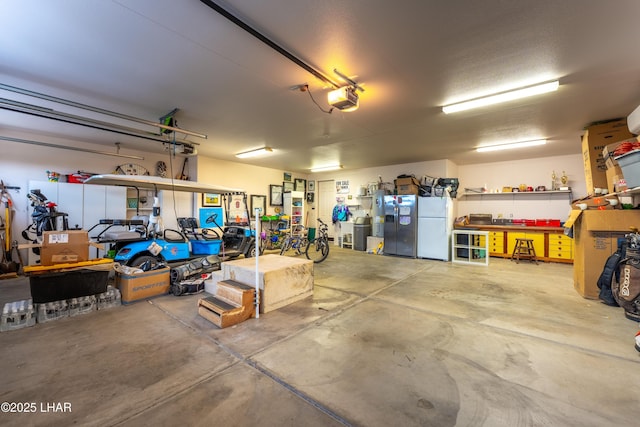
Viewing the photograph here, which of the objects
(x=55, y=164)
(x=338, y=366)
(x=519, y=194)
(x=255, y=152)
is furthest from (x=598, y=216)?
(x=55, y=164)

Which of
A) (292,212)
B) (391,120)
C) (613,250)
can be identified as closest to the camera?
(613,250)

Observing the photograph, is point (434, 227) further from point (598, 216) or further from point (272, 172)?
point (272, 172)

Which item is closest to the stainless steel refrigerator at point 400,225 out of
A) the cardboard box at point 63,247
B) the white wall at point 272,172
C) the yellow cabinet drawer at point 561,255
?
the white wall at point 272,172

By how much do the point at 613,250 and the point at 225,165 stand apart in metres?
8.75

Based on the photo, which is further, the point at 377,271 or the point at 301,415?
the point at 377,271

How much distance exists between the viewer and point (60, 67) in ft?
9.36

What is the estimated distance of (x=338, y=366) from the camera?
7.34ft

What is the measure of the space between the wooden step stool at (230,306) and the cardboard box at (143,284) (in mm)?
1246

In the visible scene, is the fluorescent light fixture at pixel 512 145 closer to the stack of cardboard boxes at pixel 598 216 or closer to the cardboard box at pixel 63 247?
the stack of cardboard boxes at pixel 598 216

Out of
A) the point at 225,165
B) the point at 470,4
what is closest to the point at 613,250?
the point at 470,4

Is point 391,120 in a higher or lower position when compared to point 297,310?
higher

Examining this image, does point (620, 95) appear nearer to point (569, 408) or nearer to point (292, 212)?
point (569, 408)

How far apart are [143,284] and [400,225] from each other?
643 centimetres

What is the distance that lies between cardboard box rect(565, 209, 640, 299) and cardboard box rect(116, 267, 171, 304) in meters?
6.68
